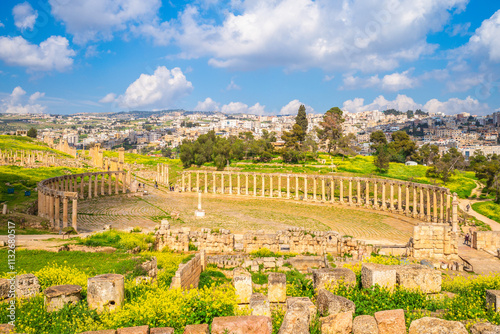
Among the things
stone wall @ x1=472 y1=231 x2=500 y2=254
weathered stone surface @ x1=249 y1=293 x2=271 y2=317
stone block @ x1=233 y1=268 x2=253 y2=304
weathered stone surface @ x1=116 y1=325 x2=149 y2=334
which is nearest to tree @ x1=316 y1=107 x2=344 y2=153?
stone wall @ x1=472 y1=231 x2=500 y2=254

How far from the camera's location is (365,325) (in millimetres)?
7793

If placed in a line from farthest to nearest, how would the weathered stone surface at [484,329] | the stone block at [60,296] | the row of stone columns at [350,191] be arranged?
the row of stone columns at [350,191] → the stone block at [60,296] → the weathered stone surface at [484,329]

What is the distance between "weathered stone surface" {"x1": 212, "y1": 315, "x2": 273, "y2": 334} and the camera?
7566 mm

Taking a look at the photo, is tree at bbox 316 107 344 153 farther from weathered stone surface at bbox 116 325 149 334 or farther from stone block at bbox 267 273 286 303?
weathered stone surface at bbox 116 325 149 334

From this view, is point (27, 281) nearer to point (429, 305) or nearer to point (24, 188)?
point (429, 305)

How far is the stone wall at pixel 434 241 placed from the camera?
23.4 metres

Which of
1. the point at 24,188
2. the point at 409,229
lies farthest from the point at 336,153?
the point at 24,188

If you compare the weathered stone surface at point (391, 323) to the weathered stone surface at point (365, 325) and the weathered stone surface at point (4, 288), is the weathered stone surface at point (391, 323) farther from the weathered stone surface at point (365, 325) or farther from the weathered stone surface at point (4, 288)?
the weathered stone surface at point (4, 288)

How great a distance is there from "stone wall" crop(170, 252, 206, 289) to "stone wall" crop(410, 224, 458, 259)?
13.7 m

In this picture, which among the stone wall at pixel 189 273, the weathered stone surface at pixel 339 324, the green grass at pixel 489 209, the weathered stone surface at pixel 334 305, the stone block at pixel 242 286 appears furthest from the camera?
the green grass at pixel 489 209

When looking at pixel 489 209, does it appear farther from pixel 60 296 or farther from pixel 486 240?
pixel 60 296

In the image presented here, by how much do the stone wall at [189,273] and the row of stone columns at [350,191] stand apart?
30904mm

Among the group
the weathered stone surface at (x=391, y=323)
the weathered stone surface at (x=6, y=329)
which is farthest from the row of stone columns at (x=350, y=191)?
the weathered stone surface at (x=6, y=329)

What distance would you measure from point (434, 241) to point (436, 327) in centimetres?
1790
